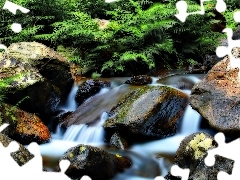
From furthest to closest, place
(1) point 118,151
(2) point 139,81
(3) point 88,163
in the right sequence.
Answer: (2) point 139,81 → (1) point 118,151 → (3) point 88,163

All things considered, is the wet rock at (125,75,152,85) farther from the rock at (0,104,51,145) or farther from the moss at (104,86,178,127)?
the rock at (0,104,51,145)

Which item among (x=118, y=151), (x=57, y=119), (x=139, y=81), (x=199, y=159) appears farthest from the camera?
(x=139, y=81)

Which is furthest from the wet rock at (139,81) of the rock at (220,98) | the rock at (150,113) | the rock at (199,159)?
the rock at (199,159)

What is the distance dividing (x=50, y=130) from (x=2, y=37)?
331 cm

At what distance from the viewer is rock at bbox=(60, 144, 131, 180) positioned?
3.77 m

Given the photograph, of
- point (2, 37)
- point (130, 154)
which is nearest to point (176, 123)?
point (130, 154)

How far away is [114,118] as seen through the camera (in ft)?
16.8

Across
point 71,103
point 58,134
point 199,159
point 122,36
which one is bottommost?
point 58,134

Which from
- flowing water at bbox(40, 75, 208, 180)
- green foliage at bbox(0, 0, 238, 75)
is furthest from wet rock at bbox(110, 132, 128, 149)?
green foliage at bbox(0, 0, 238, 75)

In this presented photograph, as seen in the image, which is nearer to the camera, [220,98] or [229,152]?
[229,152]

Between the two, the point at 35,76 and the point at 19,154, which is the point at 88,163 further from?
the point at 35,76

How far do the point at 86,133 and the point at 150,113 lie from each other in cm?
96

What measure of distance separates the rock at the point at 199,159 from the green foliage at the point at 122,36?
3814mm

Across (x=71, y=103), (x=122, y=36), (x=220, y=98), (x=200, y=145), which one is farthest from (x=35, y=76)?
(x=122, y=36)
